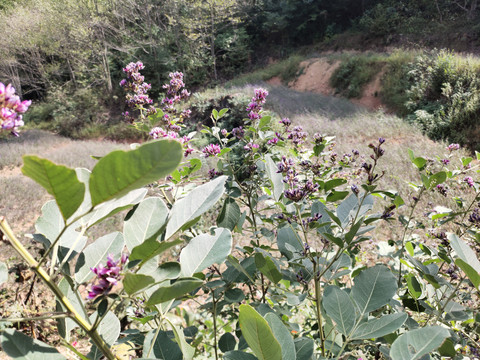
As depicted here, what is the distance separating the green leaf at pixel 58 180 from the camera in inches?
9.1

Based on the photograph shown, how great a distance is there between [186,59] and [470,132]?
1543 cm

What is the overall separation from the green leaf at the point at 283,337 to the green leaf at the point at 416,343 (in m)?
0.14

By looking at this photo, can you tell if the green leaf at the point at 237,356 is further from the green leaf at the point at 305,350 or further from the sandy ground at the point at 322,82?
the sandy ground at the point at 322,82

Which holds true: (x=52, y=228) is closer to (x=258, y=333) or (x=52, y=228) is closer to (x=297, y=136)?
(x=258, y=333)

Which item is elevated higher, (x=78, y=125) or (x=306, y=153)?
(x=306, y=153)

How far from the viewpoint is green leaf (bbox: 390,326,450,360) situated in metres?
0.37

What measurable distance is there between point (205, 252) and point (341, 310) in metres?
0.27

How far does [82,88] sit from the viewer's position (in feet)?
57.8

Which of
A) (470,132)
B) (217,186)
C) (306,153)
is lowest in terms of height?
(470,132)

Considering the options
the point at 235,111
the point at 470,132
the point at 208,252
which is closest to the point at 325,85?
the point at 235,111

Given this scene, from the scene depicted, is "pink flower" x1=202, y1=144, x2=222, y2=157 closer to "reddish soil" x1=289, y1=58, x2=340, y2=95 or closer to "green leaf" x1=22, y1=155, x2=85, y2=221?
"green leaf" x1=22, y1=155, x2=85, y2=221

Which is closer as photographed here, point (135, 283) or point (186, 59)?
point (135, 283)

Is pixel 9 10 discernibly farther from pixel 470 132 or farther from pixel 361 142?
pixel 470 132

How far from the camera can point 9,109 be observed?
358 millimetres
